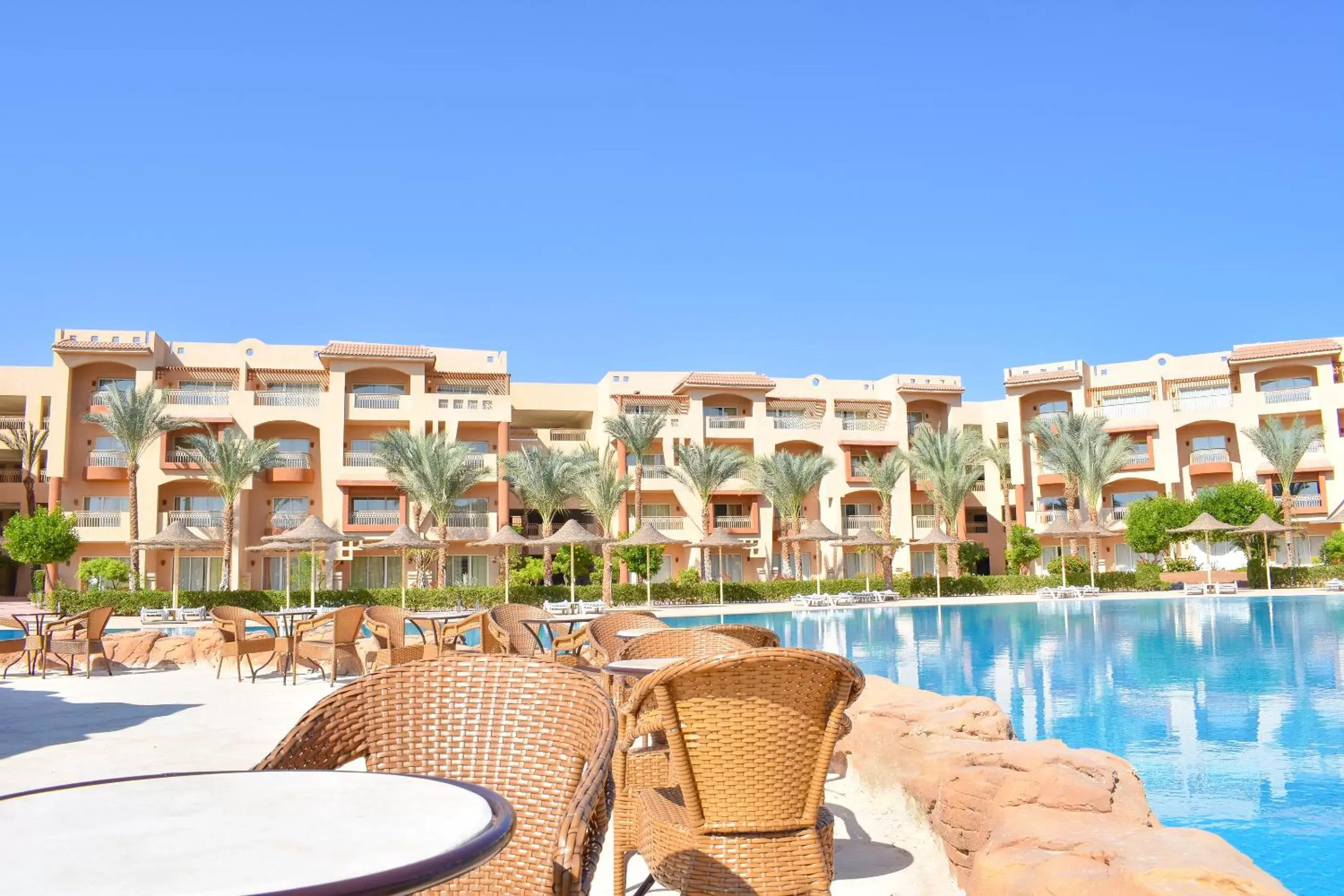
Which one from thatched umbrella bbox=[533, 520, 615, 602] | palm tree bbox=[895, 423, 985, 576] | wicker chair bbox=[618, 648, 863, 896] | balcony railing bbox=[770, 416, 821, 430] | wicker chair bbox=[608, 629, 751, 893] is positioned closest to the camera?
wicker chair bbox=[618, 648, 863, 896]

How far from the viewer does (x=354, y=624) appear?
11.9 meters

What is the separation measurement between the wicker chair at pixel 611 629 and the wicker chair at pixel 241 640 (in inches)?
243

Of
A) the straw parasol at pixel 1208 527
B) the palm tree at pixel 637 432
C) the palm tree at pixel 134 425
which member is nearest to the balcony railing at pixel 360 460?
the palm tree at pixel 134 425

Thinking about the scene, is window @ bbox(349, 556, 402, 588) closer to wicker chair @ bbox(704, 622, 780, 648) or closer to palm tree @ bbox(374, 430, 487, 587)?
palm tree @ bbox(374, 430, 487, 587)

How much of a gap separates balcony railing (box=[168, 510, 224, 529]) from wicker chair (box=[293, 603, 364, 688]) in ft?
85.9

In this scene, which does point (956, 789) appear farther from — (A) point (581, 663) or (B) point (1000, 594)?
(B) point (1000, 594)

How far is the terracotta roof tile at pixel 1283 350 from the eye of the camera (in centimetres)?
4238

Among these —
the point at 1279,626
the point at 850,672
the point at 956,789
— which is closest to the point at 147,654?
the point at 956,789

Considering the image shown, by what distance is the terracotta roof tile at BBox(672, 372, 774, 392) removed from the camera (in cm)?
4166

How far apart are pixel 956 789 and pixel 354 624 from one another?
8.74 m

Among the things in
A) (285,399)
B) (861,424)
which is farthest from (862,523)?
(285,399)

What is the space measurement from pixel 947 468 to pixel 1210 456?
43.6ft

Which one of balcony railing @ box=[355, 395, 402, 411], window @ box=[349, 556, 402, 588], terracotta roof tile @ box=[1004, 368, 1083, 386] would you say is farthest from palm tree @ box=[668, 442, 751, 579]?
terracotta roof tile @ box=[1004, 368, 1083, 386]

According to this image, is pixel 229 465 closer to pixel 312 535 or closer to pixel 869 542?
pixel 312 535
